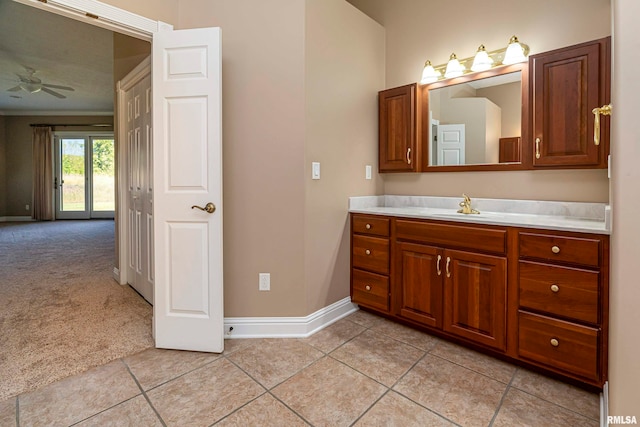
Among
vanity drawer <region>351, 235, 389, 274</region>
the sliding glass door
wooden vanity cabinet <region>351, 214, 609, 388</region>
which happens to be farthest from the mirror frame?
the sliding glass door

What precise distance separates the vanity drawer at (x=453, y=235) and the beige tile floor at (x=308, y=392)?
714 millimetres

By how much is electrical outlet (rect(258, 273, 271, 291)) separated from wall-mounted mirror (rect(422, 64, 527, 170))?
65.2 inches

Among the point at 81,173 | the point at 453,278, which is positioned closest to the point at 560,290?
the point at 453,278

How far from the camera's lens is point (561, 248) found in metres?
1.72

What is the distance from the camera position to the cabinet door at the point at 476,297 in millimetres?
1958

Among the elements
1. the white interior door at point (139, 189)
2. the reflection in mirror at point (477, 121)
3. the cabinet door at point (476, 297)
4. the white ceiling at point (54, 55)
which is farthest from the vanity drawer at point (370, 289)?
the white ceiling at point (54, 55)

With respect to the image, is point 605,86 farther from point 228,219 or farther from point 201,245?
point 201,245

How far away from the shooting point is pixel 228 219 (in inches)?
91.3

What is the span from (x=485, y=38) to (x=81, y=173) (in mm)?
9709

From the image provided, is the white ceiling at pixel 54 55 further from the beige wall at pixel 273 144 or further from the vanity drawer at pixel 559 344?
the vanity drawer at pixel 559 344

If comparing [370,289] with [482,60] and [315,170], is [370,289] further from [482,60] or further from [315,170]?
[482,60]

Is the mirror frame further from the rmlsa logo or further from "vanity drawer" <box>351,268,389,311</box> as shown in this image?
the rmlsa logo

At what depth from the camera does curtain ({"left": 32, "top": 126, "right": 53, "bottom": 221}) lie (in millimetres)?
8164

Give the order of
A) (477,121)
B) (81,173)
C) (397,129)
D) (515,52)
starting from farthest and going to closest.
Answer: (81,173), (397,129), (477,121), (515,52)
